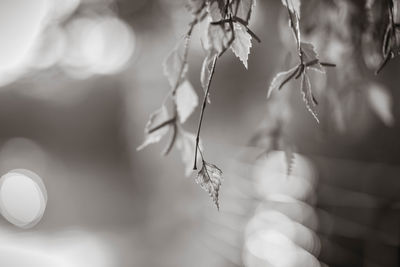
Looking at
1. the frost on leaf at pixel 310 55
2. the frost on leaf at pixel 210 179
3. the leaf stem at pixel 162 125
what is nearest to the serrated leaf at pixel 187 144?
the leaf stem at pixel 162 125

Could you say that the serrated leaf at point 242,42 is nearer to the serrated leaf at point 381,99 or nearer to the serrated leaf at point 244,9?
the serrated leaf at point 244,9

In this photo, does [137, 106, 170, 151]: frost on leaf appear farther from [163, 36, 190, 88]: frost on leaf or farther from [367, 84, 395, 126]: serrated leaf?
[367, 84, 395, 126]: serrated leaf

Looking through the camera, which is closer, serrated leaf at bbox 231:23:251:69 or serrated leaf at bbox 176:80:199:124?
serrated leaf at bbox 231:23:251:69

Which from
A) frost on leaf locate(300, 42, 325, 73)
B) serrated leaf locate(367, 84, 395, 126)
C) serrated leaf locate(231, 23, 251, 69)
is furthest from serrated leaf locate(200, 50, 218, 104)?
serrated leaf locate(367, 84, 395, 126)

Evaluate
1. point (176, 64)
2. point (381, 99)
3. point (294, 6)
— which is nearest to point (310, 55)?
point (294, 6)

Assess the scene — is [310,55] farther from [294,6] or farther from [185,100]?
[185,100]

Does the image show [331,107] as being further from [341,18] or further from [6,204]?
[6,204]
